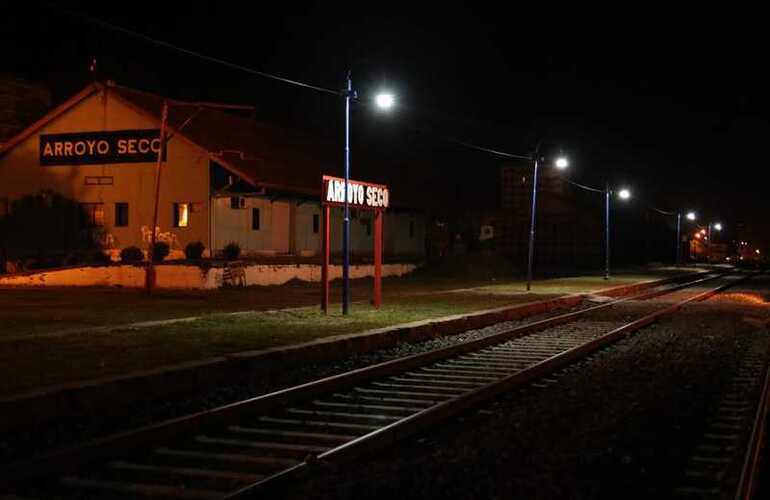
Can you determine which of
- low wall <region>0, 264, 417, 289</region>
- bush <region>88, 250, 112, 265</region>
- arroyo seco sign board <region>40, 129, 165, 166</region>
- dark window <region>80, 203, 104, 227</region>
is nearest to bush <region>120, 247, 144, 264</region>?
bush <region>88, 250, 112, 265</region>

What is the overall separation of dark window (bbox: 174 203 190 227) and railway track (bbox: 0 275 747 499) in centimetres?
2564

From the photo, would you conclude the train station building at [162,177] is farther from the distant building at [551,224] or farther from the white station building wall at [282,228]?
the distant building at [551,224]

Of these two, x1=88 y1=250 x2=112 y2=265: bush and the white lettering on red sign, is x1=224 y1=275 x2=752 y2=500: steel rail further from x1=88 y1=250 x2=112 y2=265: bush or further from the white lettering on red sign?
x1=88 y1=250 x2=112 y2=265: bush

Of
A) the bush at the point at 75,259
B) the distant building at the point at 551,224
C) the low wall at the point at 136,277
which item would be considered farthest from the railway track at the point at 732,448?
the distant building at the point at 551,224

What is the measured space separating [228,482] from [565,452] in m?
3.02

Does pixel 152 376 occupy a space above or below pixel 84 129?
below

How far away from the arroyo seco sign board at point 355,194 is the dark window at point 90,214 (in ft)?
66.9

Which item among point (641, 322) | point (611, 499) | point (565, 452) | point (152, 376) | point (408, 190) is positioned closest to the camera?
point (611, 499)

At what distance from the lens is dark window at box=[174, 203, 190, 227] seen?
125ft

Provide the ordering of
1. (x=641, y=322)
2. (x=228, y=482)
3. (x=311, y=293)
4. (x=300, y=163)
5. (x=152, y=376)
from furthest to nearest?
(x=300, y=163), (x=311, y=293), (x=641, y=322), (x=152, y=376), (x=228, y=482)

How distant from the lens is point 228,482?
22.5 ft

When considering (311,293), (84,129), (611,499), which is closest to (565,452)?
(611,499)

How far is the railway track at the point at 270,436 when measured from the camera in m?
6.75

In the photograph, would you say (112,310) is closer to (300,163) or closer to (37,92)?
(300,163)
